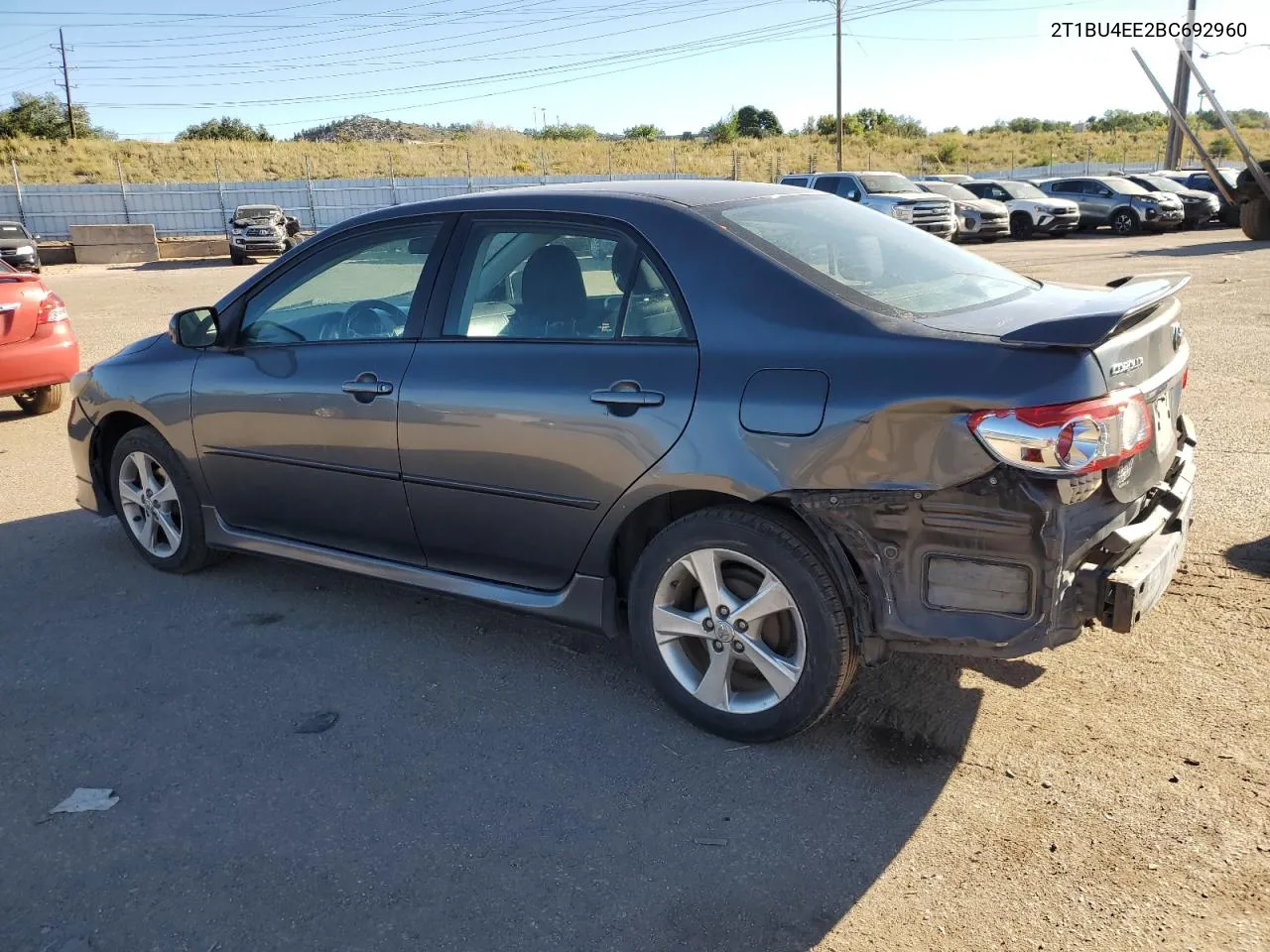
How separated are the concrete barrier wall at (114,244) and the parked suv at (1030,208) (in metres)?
24.9

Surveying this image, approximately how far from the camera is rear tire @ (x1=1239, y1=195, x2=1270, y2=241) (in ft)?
75.7

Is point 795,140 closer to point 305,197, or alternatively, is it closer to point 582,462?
point 305,197

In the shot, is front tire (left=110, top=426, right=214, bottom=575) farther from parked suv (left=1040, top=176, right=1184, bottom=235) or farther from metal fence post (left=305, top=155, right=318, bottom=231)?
metal fence post (left=305, top=155, right=318, bottom=231)

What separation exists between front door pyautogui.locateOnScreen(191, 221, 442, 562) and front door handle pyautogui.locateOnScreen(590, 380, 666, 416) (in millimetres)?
959

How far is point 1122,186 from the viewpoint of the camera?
29.6m

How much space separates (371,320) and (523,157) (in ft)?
218

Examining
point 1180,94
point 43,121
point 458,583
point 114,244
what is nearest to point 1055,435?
point 458,583

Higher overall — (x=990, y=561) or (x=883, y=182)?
(x=883, y=182)

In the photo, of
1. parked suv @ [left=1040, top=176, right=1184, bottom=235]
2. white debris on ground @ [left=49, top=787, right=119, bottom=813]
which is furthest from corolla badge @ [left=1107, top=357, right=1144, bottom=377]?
parked suv @ [left=1040, top=176, right=1184, bottom=235]

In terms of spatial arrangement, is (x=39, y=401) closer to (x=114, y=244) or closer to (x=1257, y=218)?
(x=1257, y=218)

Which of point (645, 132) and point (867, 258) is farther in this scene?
point (645, 132)

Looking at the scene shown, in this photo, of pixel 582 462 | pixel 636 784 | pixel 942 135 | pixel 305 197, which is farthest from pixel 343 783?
pixel 942 135

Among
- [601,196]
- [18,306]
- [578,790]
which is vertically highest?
[601,196]

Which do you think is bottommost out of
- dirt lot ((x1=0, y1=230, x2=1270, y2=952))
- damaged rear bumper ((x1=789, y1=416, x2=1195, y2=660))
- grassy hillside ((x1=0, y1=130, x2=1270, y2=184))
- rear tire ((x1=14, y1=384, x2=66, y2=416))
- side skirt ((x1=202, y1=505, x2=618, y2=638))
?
dirt lot ((x1=0, y1=230, x2=1270, y2=952))
